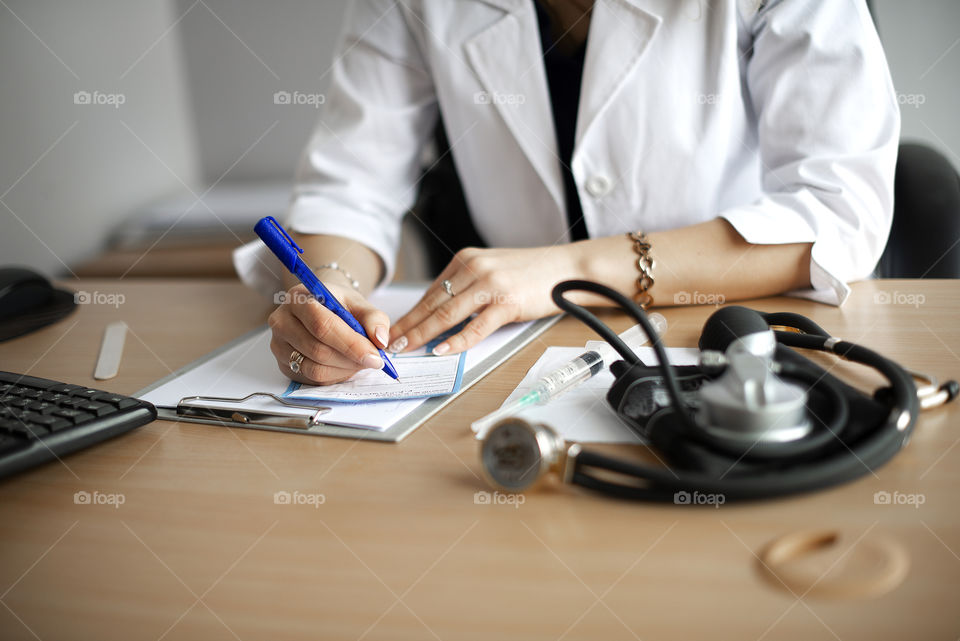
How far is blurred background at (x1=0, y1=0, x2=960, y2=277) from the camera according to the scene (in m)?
1.90

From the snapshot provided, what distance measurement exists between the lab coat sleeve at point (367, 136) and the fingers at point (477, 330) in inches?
15.0

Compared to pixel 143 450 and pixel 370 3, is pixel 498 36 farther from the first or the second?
pixel 143 450

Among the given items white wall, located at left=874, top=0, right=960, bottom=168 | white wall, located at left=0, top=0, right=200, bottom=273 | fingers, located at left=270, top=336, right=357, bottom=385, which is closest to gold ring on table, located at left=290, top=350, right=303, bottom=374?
fingers, located at left=270, top=336, right=357, bottom=385

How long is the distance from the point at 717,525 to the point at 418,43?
107cm

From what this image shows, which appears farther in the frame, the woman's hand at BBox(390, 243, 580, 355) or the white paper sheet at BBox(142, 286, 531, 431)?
the woman's hand at BBox(390, 243, 580, 355)

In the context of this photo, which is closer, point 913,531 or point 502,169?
point 913,531

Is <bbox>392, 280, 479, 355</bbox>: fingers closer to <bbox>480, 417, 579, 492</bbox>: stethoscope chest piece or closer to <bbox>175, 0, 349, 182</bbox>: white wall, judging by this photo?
<bbox>480, 417, 579, 492</bbox>: stethoscope chest piece

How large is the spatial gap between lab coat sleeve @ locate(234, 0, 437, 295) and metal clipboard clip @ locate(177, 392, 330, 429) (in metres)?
0.47

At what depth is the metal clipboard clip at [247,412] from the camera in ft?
2.22

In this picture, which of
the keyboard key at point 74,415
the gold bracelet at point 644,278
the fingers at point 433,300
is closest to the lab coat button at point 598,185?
the gold bracelet at point 644,278

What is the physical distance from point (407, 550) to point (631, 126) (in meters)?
0.83

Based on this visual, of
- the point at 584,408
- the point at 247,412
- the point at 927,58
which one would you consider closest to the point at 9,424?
the point at 247,412

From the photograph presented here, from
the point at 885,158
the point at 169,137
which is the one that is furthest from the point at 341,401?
the point at 169,137

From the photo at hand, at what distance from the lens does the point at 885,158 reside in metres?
0.94
